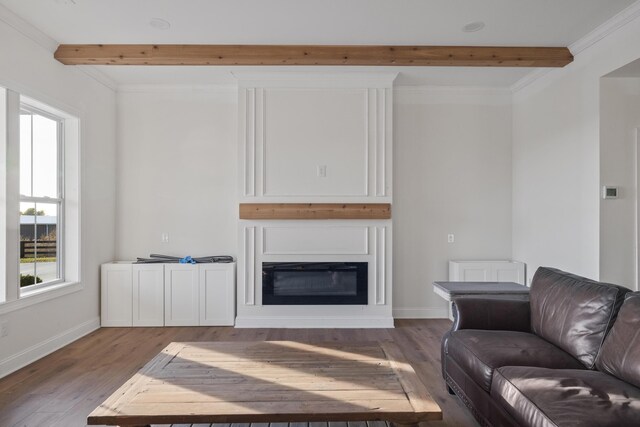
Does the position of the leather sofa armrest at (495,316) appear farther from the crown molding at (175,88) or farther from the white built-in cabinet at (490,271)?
the crown molding at (175,88)

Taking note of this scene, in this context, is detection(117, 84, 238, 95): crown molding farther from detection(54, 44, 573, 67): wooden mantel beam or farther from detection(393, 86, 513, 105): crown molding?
detection(393, 86, 513, 105): crown molding

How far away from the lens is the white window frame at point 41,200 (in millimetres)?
2965

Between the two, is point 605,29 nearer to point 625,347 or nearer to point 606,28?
point 606,28

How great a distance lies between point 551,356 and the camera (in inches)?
82.5

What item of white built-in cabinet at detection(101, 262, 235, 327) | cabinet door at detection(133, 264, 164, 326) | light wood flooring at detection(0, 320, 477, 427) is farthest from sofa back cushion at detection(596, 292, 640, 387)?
cabinet door at detection(133, 264, 164, 326)

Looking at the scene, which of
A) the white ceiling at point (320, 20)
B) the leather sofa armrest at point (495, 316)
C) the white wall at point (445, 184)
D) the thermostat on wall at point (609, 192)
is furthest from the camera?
the white wall at point (445, 184)

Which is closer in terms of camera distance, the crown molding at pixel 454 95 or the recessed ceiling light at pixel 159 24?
the recessed ceiling light at pixel 159 24

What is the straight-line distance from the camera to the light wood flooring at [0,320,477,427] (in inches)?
94.0

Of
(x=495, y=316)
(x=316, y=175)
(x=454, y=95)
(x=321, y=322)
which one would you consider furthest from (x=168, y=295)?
(x=454, y=95)

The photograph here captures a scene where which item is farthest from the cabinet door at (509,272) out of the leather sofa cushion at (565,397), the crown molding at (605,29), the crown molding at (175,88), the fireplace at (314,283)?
the crown molding at (175,88)

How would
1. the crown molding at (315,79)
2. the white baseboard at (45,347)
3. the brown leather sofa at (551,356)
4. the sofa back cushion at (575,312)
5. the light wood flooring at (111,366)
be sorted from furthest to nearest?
the crown molding at (315,79)
the white baseboard at (45,347)
the light wood flooring at (111,366)
the sofa back cushion at (575,312)
the brown leather sofa at (551,356)

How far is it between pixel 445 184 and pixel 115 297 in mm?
4060

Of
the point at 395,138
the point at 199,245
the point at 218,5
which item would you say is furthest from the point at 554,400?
the point at 199,245

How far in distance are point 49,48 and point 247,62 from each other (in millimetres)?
1765
